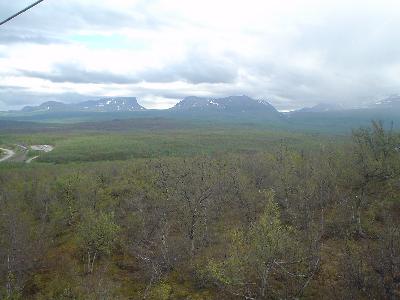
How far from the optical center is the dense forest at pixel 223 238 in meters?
34.3

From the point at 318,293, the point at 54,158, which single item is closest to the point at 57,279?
the point at 318,293

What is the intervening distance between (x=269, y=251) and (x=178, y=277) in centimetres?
1524

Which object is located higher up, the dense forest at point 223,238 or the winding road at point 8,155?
the dense forest at point 223,238

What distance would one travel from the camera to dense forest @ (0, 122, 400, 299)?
34.3 m

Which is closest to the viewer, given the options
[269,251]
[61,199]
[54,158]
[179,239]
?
[269,251]

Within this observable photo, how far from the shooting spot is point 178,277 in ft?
143

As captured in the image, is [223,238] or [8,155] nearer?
[223,238]

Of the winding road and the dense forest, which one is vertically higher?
the dense forest

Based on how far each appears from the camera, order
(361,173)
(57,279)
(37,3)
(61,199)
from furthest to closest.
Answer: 1. (61,199)
2. (361,173)
3. (57,279)
4. (37,3)

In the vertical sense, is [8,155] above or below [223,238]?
below

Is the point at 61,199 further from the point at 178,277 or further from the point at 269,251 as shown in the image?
the point at 269,251

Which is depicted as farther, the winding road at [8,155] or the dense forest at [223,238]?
the winding road at [8,155]

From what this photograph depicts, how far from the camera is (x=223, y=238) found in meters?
50.3

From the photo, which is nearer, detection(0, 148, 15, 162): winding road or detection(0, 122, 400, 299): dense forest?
detection(0, 122, 400, 299): dense forest
